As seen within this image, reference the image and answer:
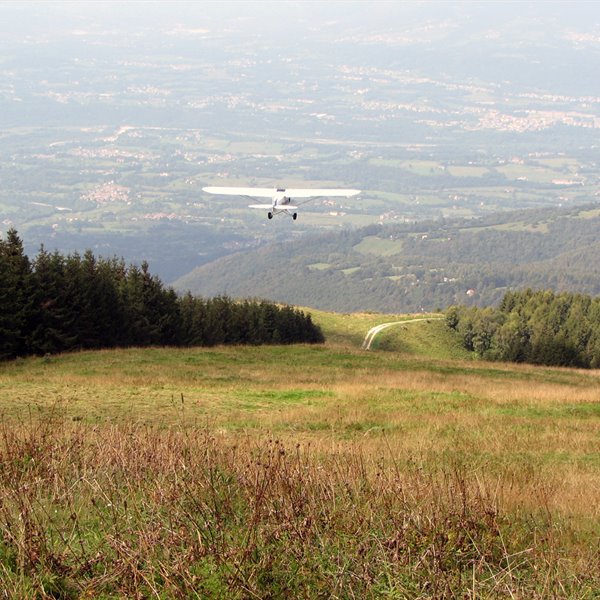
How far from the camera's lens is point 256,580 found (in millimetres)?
6934

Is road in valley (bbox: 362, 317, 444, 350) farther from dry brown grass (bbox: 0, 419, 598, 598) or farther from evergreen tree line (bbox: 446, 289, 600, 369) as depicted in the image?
dry brown grass (bbox: 0, 419, 598, 598)

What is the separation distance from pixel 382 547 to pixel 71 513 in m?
3.10

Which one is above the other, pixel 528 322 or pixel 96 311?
pixel 96 311

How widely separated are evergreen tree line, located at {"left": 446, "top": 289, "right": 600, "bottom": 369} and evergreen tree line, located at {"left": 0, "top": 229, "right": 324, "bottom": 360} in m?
36.8

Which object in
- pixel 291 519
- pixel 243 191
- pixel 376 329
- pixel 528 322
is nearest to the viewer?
pixel 291 519

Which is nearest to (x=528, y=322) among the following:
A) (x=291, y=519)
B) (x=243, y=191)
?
(x=243, y=191)

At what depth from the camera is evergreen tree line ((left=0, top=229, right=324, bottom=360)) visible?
4769 centimetres

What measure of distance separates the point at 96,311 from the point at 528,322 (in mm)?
85489

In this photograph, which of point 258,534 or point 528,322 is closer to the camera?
point 258,534

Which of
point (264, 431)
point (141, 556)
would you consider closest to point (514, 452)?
point (264, 431)

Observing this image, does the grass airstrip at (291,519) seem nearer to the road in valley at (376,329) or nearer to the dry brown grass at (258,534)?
the dry brown grass at (258,534)

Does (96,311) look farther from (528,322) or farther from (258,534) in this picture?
(528,322)

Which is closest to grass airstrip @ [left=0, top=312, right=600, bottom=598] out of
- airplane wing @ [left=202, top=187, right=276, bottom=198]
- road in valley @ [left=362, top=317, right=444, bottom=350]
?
airplane wing @ [left=202, top=187, right=276, bottom=198]

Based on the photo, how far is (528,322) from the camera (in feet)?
415
